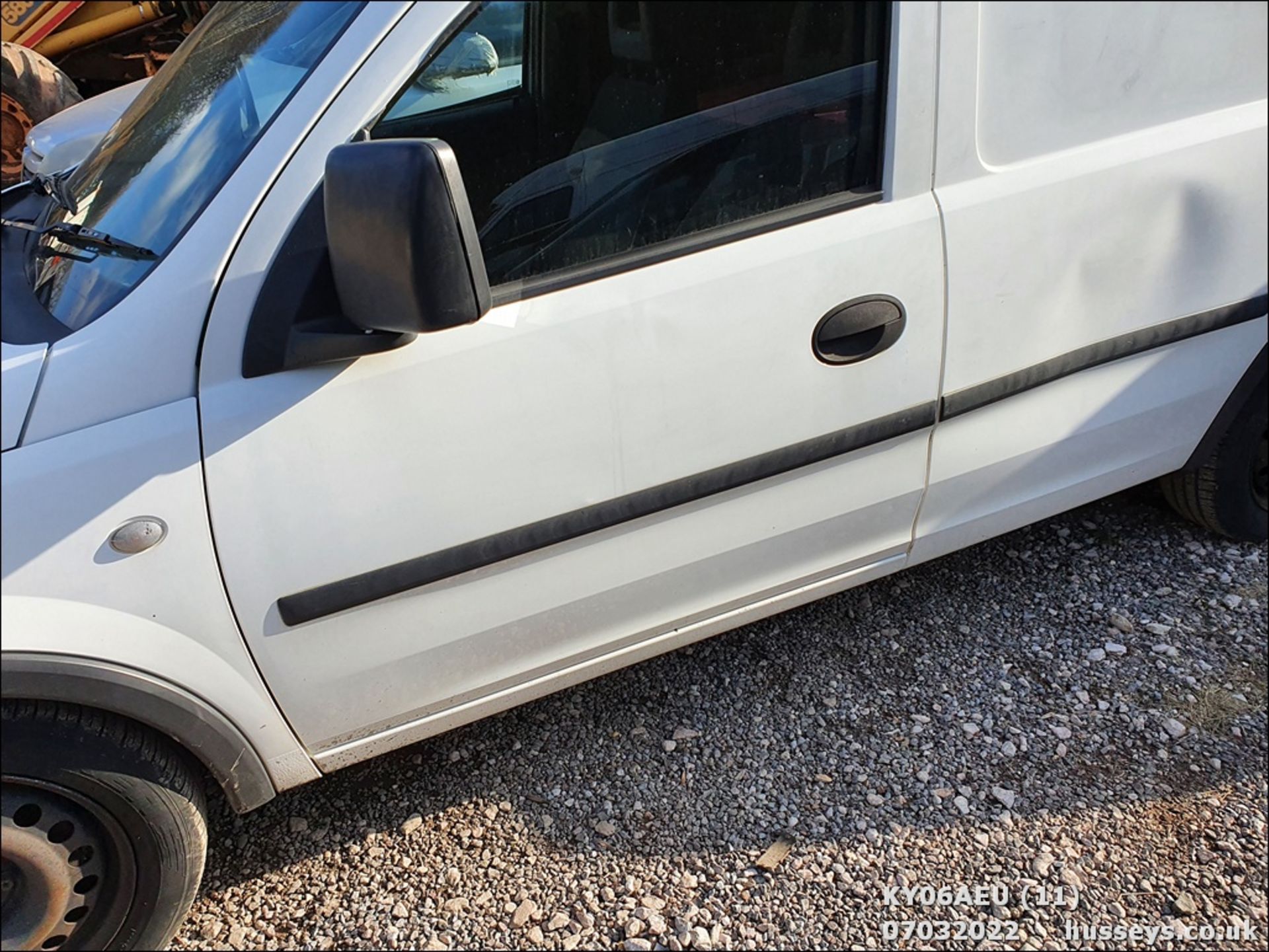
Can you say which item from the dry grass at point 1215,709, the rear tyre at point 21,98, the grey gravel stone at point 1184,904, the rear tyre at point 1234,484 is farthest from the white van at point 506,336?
the rear tyre at point 21,98

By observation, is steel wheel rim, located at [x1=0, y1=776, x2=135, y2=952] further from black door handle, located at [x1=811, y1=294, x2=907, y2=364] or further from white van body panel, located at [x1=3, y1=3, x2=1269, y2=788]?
black door handle, located at [x1=811, y1=294, x2=907, y2=364]

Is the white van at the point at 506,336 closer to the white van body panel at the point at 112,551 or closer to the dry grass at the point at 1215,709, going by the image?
the white van body panel at the point at 112,551

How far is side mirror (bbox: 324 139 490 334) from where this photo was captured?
56.5 inches

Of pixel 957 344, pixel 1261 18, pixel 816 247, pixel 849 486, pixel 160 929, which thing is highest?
pixel 1261 18

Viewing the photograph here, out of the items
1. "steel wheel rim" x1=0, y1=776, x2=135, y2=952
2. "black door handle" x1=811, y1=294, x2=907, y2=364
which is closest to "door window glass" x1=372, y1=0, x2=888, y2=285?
"black door handle" x1=811, y1=294, x2=907, y2=364

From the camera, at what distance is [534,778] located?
7.83 ft

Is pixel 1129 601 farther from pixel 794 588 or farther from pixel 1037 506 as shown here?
pixel 794 588

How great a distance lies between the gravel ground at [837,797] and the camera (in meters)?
2.05

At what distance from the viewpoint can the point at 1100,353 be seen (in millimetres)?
2225

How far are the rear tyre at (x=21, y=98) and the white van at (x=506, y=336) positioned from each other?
3.60 m

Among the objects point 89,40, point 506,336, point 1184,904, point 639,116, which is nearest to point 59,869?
point 506,336

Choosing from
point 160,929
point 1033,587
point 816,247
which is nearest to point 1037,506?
point 1033,587

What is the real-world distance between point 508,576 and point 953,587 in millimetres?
1441

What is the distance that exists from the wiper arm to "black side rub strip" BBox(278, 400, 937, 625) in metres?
0.92
